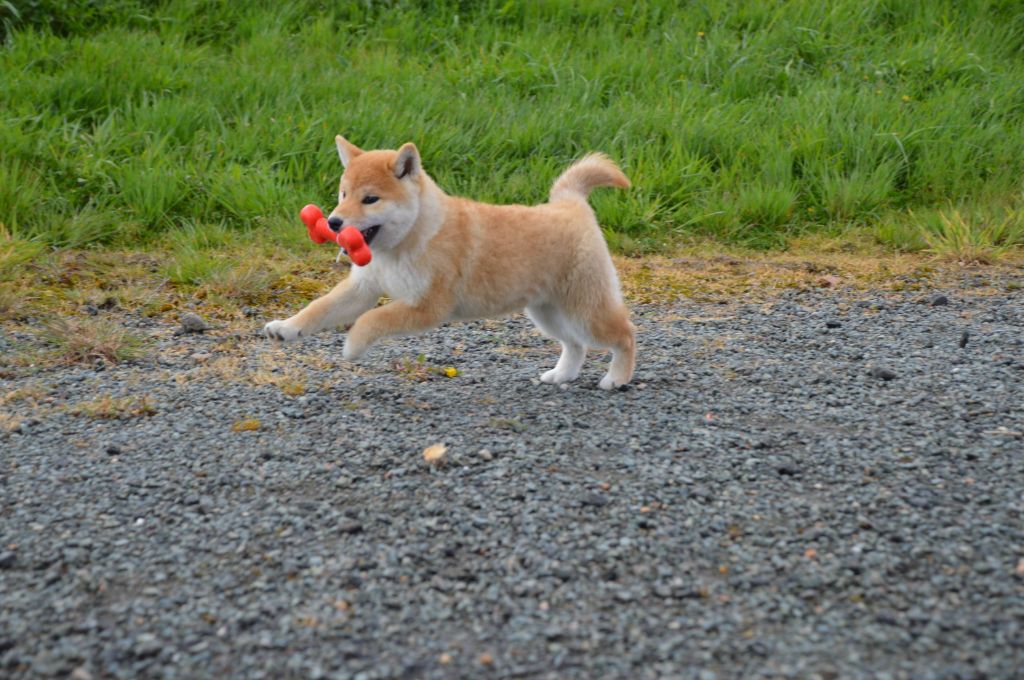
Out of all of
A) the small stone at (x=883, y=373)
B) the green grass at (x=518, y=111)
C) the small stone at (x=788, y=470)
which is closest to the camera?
the small stone at (x=788, y=470)

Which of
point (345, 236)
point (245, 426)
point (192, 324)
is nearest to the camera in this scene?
point (245, 426)

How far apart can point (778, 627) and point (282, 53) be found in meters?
7.31

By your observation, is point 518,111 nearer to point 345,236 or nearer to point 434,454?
point 345,236

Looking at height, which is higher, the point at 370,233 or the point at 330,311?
the point at 370,233

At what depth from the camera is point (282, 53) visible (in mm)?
8977

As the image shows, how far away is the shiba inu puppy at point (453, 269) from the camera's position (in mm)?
4613

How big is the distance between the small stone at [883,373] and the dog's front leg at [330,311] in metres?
2.21

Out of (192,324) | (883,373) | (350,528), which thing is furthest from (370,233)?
(883,373)

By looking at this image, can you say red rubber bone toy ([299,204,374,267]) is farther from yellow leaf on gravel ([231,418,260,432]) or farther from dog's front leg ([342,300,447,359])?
yellow leaf on gravel ([231,418,260,432])

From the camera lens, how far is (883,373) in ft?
15.9

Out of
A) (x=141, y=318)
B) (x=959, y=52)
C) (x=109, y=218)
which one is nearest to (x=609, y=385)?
(x=141, y=318)

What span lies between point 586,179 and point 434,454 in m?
1.98

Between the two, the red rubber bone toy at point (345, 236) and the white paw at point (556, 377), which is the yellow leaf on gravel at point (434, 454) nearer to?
the red rubber bone toy at point (345, 236)

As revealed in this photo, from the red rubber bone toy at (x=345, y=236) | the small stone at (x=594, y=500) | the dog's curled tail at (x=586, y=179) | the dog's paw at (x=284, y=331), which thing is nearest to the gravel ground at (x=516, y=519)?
the small stone at (x=594, y=500)
